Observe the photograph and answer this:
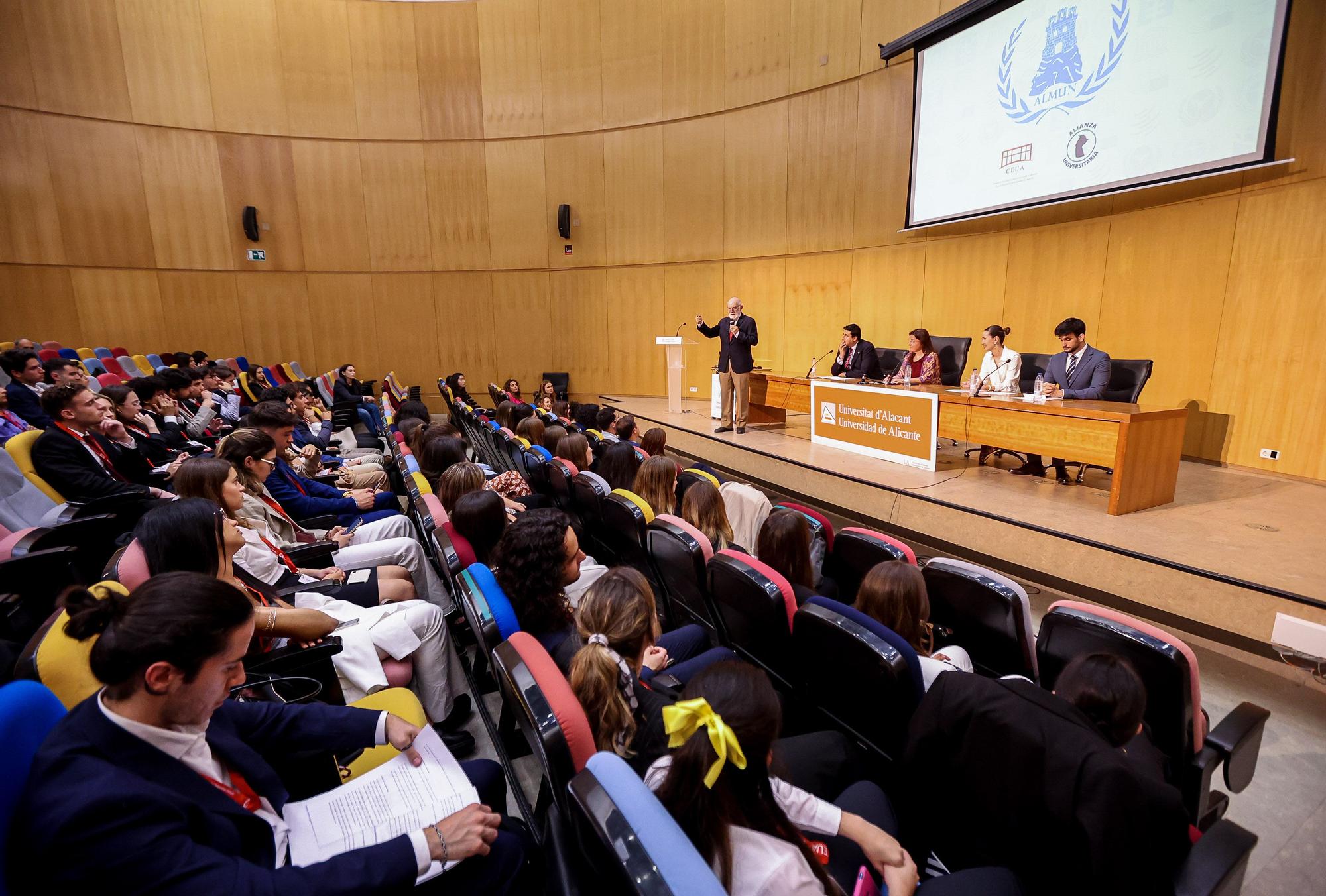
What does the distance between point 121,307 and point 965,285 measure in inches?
466

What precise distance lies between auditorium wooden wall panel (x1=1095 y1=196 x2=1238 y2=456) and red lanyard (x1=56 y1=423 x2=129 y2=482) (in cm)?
775

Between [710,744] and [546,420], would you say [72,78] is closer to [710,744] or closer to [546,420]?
[546,420]

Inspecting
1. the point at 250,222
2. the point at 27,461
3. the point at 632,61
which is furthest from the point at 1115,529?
the point at 250,222

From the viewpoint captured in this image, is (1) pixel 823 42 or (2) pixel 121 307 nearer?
(1) pixel 823 42

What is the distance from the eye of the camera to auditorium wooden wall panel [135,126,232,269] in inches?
346

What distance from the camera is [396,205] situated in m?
10.1

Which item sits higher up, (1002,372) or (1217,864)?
(1002,372)

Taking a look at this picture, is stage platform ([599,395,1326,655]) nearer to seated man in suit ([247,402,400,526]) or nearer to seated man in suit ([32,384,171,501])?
seated man in suit ([247,402,400,526])

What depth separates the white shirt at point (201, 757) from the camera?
0.96 m

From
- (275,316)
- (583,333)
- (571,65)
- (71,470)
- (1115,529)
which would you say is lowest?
(1115,529)

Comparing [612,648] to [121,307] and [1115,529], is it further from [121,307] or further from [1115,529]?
[121,307]

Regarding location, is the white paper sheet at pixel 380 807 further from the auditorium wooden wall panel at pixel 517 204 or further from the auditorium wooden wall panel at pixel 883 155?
the auditorium wooden wall panel at pixel 517 204

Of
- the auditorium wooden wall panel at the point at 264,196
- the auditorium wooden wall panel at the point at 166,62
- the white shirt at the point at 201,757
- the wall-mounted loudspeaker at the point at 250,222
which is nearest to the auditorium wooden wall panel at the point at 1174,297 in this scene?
the white shirt at the point at 201,757

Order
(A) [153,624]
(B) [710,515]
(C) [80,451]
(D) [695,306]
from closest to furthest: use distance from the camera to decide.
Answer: (A) [153,624] → (B) [710,515] → (C) [80,451] → (D) [695,306]
